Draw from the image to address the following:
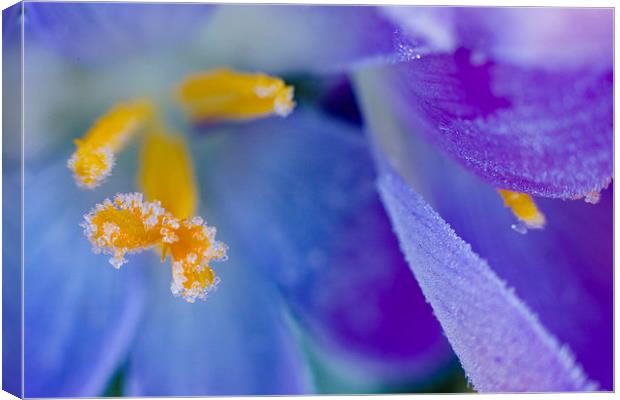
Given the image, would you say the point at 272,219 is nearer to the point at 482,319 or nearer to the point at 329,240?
the point at 329,240

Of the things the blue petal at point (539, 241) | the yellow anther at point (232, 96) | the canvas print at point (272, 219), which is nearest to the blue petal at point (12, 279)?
the canvas print at point (272, 219)

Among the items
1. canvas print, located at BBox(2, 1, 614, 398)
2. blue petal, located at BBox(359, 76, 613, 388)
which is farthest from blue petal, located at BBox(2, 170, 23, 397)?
blue petal, located at BBox(359, 76, 613, 388)

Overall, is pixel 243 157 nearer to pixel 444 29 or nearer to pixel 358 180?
pixel 358 180

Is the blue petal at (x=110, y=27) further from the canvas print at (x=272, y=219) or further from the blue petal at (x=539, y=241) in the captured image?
the blue petal at (x=539, y=241)

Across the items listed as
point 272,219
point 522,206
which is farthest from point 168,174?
point 522,206

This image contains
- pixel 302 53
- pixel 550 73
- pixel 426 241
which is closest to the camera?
pixel 550 73

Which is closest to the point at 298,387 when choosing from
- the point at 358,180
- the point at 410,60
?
the point at 358,180
